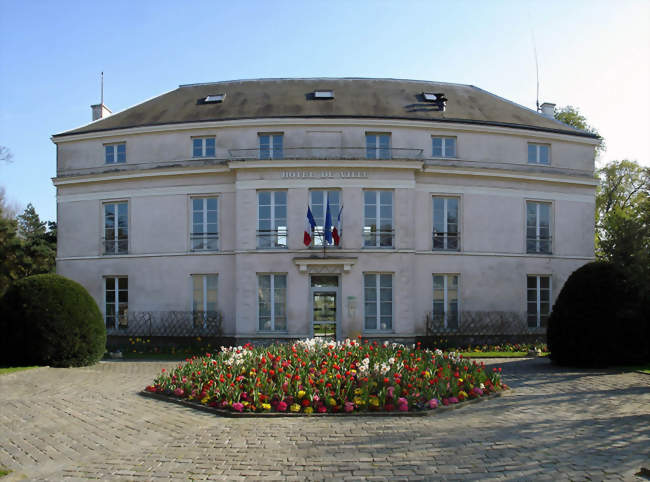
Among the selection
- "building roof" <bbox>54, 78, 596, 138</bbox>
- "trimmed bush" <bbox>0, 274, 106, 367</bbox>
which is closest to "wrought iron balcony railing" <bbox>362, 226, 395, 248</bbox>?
"building roof" <bbox>54, 78, 596, 138</bbox>

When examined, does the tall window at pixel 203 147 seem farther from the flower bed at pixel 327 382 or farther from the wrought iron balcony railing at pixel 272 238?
the flower bed at pixel 327 382

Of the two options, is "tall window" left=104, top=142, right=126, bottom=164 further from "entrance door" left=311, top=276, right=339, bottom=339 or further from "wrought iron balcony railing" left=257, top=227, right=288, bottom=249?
"entrance door" left=311, top=276, right=339, bottom=339

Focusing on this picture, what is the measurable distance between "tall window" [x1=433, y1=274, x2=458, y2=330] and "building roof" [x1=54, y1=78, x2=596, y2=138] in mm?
7163

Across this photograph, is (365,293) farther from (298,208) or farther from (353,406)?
(353,406)

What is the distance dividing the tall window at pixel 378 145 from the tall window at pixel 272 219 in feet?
13.9

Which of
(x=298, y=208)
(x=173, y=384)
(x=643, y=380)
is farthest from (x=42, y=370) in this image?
(x=643, y=380)

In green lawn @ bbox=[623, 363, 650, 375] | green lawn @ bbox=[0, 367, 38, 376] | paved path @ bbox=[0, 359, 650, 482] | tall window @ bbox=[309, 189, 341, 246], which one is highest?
tall window @ bbox=[309, 189, 341, 246]

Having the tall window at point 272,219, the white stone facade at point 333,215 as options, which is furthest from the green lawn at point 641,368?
the tall window at point 272,219

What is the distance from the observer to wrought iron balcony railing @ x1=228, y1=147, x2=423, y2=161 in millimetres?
21516

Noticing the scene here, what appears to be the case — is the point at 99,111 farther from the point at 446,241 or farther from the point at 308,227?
the point at 446,241

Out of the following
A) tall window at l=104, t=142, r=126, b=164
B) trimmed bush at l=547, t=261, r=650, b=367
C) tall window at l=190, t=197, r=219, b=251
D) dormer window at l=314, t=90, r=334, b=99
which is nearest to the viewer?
trimmed bush at l=547, t=261, r=650, b=367

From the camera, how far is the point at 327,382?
404 inches

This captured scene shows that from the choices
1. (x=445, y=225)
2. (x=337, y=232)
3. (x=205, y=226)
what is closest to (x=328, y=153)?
(x=337, y=232)

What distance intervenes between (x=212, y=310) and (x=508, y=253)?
13.6 metres
